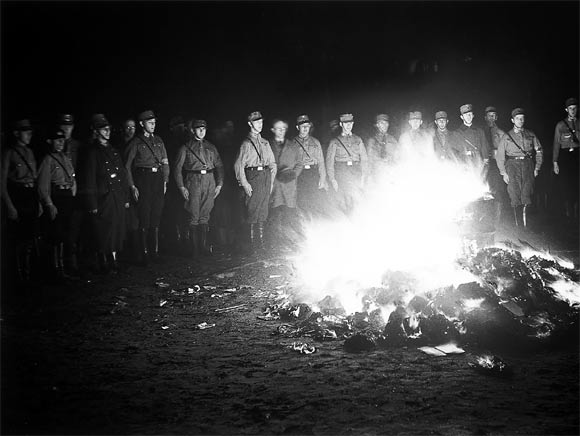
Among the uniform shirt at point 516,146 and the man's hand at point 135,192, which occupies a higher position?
the uniform shirt at point 516,146

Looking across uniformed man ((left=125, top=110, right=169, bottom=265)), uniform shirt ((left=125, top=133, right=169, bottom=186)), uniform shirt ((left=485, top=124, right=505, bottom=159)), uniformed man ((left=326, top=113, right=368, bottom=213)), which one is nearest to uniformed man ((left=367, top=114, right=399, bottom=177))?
uniformed man ((left=326, top=113, right=368, bottom=213))

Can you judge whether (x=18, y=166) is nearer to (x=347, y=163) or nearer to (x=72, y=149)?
(x=72, y=149)

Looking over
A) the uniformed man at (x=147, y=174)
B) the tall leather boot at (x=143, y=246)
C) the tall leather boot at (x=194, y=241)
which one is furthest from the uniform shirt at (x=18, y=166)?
the tall leather boot at (x=194, y=241)

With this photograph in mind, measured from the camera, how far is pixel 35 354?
5531 millimetres

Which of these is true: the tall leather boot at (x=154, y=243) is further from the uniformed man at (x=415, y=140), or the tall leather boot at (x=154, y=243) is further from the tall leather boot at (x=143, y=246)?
the uniformed man at (x=415, y=140)

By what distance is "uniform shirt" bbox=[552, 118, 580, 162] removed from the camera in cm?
1140

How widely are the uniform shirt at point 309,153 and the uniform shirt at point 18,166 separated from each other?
5124mm

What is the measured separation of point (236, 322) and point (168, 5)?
1184 centimetres

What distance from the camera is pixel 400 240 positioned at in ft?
27.1

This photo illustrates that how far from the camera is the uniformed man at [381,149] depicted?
11.5 metres

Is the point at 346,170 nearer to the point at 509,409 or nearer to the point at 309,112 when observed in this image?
the point at 309,112

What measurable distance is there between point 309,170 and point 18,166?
18.1 ft

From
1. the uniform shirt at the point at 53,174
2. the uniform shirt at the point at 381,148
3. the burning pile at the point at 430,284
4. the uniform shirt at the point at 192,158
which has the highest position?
the uniform shirt at the point at 381,148

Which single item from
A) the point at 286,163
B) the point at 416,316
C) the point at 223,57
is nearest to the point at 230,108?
the point at 223,57
